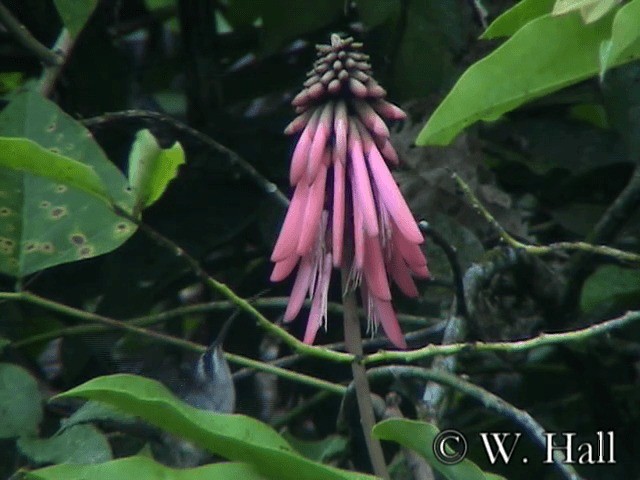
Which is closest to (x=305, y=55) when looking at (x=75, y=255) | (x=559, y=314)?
(x=559, y=314)

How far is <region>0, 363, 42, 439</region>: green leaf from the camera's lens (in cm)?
152

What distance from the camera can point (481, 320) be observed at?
1799 mm

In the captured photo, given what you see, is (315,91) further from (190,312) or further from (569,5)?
(190,312)

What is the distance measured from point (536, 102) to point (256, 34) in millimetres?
466

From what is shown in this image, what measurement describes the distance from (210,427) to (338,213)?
8.2 inches

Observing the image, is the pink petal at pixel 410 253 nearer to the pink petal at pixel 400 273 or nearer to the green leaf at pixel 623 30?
the pink petal at pixel 400 273

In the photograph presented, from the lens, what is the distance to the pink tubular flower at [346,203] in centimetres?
125


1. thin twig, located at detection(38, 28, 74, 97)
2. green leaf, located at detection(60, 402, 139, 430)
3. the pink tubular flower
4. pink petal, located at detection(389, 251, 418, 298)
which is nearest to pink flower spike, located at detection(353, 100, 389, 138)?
the pink tubular flower

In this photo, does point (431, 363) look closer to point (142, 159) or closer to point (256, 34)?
point (142, 159)

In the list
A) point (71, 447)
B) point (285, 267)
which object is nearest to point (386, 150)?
point (285, 267)

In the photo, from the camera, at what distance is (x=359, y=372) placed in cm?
127

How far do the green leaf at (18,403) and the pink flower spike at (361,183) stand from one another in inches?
18.7

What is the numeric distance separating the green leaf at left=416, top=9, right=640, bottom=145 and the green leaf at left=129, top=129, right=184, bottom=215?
0.77 feet

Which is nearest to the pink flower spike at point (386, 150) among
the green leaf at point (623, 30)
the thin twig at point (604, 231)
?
the green leaf at point (623, 30)
